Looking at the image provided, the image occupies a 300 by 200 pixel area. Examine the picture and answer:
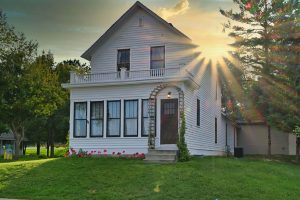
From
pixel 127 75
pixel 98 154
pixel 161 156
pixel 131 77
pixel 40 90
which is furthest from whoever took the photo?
pixel 40 90

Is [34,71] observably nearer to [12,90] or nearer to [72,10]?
[12,90]

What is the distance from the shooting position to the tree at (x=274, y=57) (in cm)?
2812

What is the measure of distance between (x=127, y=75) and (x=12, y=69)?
15678 mm

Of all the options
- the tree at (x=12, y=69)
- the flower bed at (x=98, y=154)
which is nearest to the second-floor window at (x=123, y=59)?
the flower bed at (x=98, y=154)

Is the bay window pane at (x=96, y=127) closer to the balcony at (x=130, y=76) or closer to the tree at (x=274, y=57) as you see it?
the balcony at (x=130, y=76)

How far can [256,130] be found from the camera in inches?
1602

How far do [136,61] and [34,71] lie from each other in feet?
49.6

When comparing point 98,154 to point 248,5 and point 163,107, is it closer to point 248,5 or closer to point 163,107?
point 163,107

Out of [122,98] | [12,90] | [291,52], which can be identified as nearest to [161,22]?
Answer: [122,98]

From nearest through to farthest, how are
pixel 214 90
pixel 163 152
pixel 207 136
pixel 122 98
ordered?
pixel 163 152 → pixel 122 98 → pixel 207 136 → pixel 214 90

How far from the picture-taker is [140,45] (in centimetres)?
2666

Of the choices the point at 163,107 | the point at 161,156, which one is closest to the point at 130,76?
the point at 163,107

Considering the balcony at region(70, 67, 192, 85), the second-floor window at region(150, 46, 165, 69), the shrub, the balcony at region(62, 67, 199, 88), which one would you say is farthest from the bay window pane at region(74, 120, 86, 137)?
the shrub

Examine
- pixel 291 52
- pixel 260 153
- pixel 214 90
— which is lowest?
pixel 260 153
